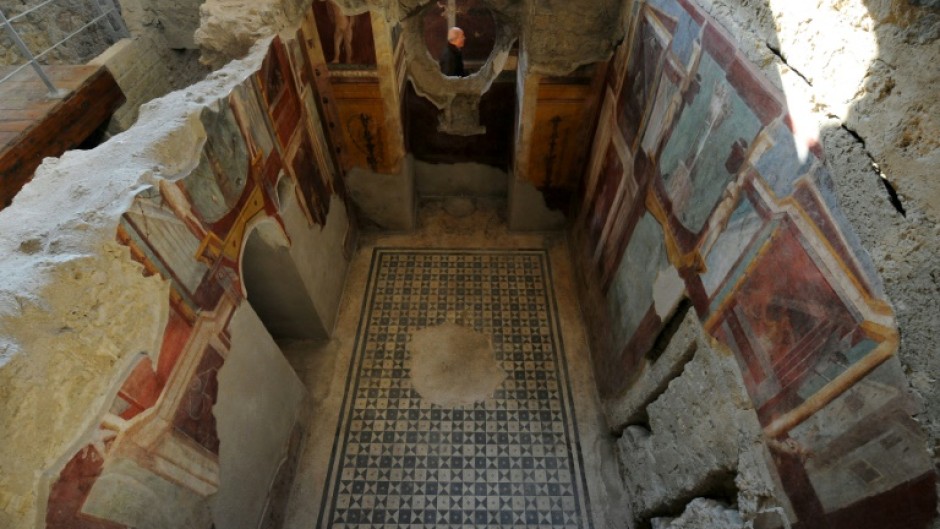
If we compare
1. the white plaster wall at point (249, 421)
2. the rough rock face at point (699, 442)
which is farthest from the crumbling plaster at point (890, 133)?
the white plaster wall at point (249, 421)

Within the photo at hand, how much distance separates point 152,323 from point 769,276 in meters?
2.09

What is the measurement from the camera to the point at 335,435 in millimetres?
3195

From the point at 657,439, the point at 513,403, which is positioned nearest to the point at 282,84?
the point at 513,403

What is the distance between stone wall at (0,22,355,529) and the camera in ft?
4.26

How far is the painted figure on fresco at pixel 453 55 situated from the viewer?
13.0ft

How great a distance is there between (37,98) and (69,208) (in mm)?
1894

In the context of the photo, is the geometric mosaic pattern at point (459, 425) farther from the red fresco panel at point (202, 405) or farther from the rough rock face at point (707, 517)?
the red fresco panel at point (202, 405)

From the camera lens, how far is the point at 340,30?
330 cm

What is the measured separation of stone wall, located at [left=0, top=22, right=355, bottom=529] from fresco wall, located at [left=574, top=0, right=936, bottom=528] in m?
2.05

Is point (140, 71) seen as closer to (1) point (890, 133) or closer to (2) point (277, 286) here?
(2) point (277, 286)

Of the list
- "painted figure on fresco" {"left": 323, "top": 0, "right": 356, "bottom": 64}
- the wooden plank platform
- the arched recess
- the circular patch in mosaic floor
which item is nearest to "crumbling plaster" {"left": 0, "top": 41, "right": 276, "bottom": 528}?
the arched recess

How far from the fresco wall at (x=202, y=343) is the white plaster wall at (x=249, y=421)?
10 mm

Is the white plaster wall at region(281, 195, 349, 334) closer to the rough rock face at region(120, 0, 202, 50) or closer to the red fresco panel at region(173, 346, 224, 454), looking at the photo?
the red fresco panel at region(173, 346, 224, 454)

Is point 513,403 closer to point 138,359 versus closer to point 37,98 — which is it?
point 138,359
